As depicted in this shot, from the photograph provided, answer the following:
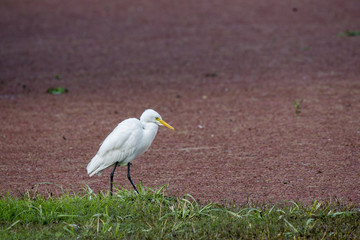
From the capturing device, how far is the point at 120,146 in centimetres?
521

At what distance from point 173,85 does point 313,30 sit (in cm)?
573

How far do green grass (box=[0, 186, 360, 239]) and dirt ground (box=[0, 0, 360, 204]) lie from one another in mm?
490

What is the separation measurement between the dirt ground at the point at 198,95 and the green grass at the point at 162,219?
49 centimetres

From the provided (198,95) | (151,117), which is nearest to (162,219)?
(151,117)

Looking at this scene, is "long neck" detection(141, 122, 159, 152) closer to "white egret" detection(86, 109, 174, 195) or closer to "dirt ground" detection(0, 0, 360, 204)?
"white egret" detection(86, 109, 174, 195)

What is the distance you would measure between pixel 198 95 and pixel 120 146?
15.2ft


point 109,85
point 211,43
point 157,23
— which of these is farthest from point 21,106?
point 157,23

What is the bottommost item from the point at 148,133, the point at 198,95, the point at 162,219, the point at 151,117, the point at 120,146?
the point at 198,95

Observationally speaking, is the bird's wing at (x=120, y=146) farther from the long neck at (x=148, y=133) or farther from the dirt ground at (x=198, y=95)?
the dirt ground at (x=198, y=95)

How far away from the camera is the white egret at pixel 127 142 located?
5.18 meters

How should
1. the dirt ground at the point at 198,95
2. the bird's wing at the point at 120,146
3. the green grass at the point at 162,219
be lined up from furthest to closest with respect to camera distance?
the dirt ground at the point at 198,95 < the bird's wing at the point at 120,146 < the green grass at the point at 162,219

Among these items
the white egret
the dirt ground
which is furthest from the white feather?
the dirt ground

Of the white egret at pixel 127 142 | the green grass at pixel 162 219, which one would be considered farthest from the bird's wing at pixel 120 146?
the green grass at pixel 162 219

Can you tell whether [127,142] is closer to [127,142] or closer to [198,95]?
[127,142]
